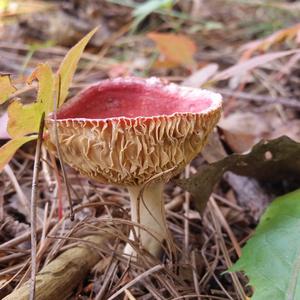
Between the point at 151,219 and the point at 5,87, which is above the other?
the point at 5,87

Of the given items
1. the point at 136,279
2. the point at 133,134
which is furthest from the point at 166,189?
the point at 133,134

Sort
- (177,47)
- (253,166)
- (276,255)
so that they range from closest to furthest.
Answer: (276,255), (253,166), (177,47)

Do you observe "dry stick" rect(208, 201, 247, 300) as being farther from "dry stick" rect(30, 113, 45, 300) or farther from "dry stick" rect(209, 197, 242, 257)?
"dry stick" rect(30, 113, 45, 300)

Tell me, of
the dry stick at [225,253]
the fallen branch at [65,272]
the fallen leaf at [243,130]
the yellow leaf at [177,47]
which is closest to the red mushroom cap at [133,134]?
the fallen branch at [65,272]

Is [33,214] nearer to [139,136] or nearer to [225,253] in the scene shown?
[139,136]

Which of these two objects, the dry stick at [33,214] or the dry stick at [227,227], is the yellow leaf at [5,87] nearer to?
the dry stick at [33,214]

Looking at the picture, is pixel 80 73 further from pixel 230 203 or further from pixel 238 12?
pixel 238 12

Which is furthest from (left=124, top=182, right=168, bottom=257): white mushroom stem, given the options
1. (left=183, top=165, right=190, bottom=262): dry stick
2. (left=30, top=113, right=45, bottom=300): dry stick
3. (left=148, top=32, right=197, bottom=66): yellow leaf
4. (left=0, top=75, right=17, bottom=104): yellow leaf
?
(left=148, top=32, right=197, bottom=66): yellow leaf
